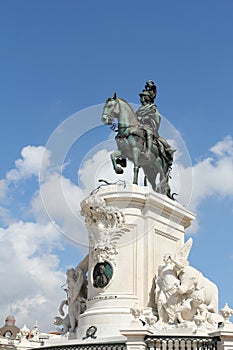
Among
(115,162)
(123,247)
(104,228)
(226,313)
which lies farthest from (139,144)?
(226,313)

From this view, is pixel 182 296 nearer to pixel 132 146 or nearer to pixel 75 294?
pixel 75 294

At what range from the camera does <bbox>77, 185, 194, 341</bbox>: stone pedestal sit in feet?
69.2

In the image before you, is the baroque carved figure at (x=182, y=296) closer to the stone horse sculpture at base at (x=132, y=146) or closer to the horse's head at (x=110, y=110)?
the stone horse sculpture at base at (x=132, y=146)

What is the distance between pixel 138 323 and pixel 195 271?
4.40 meters

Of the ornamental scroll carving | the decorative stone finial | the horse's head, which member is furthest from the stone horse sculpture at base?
the decorative stone finial

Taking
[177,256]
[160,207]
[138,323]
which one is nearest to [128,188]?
[160,207]

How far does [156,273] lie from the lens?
21.7 m

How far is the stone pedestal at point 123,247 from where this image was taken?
2110cm

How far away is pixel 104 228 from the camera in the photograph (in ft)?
71.8

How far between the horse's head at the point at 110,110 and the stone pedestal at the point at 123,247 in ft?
8.73

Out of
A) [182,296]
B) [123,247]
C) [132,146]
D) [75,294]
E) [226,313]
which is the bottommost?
[226,313]

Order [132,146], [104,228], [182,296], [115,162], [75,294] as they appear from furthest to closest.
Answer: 1. [115,162]
2. [132,146]
3. [75,294]
4. [104,228]
5. [182,296]

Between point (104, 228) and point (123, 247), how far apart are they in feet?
2.97

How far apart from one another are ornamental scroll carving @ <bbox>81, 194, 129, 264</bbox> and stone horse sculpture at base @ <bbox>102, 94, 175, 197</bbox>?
5.67 ft
